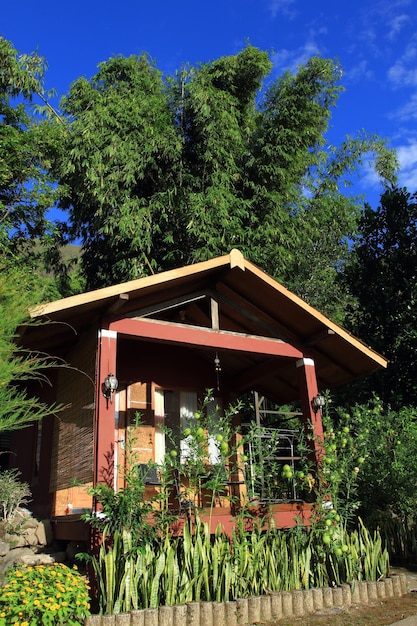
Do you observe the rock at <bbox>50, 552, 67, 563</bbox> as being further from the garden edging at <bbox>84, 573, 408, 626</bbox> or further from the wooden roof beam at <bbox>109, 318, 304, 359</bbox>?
the wooden roof beam at <bbox>109, 318, 304, 359</bbox>

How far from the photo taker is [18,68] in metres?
14.4

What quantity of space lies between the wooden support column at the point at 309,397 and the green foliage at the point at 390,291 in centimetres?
497

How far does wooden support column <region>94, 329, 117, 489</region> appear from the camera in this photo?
6.66m

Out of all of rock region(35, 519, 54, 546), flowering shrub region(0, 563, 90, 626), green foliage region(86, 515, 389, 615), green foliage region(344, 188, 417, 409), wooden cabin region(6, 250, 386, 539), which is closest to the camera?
flowering shrub region(0, 563, 90, 626)

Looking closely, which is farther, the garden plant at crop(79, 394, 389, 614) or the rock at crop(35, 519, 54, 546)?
the rock at crop(35, 519, 54, 546)

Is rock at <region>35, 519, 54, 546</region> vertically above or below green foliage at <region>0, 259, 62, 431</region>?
below

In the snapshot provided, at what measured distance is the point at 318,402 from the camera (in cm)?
867

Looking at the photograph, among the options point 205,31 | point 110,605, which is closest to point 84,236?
point 205,31

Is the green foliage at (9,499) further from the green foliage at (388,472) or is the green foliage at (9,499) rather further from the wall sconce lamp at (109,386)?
the green foliage at (388,472)

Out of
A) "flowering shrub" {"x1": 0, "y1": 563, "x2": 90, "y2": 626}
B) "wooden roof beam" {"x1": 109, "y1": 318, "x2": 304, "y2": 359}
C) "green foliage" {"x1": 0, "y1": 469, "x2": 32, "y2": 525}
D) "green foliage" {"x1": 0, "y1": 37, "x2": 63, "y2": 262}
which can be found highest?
"green foliage" {"x1": 0, "y1": 37, "x2": 63, "y2": 262}

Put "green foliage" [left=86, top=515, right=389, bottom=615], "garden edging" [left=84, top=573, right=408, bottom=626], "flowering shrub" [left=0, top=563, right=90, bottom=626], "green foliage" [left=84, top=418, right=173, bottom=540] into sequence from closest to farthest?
1. "flowering shrub" [left=0, top=563, right=90, bottom=626]
2. "garden edging" [left=84, top=573, right=408, bottom=626]
3. "green foliage" [left=86, top=515, right=389, bottom=615]
4. "green foliage" [left=84, top=418, right=173, bottom=540]

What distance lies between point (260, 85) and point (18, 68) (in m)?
7.74

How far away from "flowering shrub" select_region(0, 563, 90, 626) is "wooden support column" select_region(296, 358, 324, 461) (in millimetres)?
4523

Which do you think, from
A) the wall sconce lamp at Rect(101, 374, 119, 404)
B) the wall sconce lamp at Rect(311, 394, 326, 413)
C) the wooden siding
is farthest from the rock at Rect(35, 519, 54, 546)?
the wall sconce lamp at Rect(311, 394, 326, 413)
